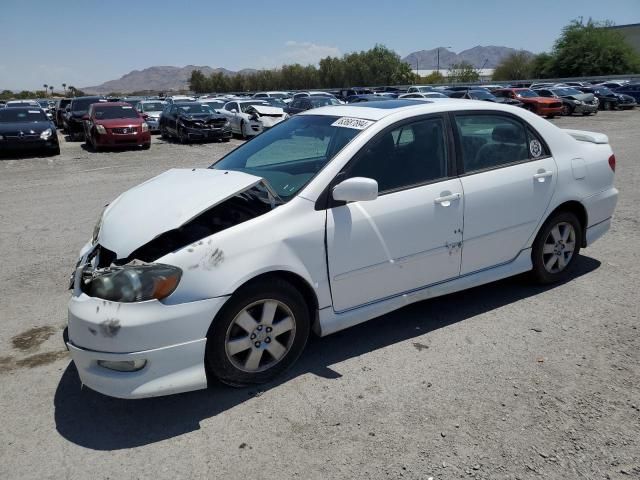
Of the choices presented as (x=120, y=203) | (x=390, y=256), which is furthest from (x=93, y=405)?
(x=390, y=256)

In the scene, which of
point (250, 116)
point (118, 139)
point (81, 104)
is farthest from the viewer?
point (81, 104)

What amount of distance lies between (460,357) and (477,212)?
1110 mm

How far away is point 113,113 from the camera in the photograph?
59.9 feet

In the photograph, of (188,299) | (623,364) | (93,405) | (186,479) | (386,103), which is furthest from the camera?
(386,103)

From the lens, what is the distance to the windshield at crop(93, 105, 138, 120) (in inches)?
717

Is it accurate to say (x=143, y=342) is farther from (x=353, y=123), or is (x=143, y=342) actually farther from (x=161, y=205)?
(x=353, y=123)

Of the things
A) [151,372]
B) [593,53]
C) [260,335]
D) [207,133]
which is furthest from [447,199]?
[593,53]

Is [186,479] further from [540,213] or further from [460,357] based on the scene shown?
[540,213]

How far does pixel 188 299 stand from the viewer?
2.94 meters

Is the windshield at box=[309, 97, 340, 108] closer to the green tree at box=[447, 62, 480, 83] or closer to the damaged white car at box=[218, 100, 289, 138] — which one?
the damaged white car at box=[218, 100, 289, 138]

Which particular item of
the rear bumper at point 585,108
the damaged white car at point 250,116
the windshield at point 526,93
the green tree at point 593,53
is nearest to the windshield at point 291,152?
the damaged white car at point 250,116

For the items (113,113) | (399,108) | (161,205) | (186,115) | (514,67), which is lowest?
(161,205)

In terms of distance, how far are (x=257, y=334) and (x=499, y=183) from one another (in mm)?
2251

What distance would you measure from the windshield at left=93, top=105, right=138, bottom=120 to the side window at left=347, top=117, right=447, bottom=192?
16408 millimetres
